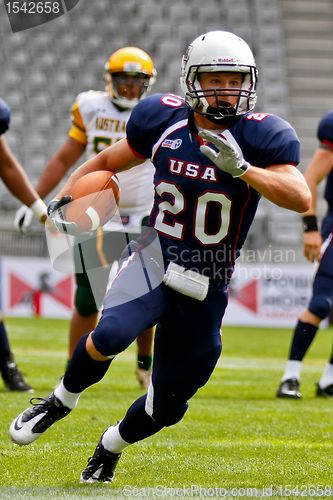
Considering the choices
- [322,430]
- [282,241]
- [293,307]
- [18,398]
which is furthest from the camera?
→ [282,241]

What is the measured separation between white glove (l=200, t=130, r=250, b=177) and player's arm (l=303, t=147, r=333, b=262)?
236cm

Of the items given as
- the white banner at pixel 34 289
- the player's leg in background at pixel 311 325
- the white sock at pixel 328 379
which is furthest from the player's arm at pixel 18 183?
the white banner at pixel 34 289

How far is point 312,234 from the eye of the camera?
192 inches

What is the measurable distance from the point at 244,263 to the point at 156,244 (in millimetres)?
8287

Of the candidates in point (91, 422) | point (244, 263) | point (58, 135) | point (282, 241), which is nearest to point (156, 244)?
point (91, 422)

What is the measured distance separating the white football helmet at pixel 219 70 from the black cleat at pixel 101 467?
3.37ft

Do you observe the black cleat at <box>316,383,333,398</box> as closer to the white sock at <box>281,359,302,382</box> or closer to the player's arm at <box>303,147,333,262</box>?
the white sock at <box>281,359,302,382</box>

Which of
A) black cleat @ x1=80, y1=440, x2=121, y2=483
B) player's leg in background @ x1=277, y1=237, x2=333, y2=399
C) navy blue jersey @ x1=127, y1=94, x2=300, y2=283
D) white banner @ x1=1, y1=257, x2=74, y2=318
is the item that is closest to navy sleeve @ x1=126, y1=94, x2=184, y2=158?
navy blue jersey @ x1=127, y1=94, x2=300, y2=283

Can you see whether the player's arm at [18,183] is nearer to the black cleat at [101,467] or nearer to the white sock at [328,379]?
the white sock at [328,379]

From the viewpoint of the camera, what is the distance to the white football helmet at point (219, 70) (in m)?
2.79

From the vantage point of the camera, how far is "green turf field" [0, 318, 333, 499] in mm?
2768

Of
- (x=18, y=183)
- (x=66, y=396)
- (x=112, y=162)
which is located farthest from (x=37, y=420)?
(x=18, y=183)

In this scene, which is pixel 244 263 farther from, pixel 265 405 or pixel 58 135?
pixel 265 405

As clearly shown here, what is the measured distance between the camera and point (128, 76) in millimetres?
5160
